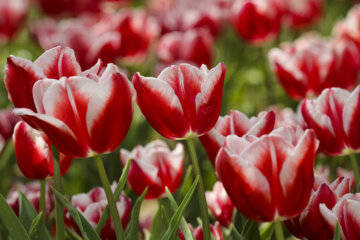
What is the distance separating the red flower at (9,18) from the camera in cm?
303

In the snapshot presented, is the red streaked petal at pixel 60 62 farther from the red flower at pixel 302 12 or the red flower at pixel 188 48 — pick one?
the red flower at pixel 302 12

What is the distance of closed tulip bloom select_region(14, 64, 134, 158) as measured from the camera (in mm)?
849

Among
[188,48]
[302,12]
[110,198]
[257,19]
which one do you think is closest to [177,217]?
[110,198]

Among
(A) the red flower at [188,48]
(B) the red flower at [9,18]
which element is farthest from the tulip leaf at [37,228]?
(B) the red flower at [9,18]

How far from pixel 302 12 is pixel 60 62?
83.2 inches

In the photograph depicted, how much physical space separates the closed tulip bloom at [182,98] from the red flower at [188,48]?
1.33m

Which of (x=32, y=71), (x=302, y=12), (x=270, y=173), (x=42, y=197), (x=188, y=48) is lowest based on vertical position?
(x=302, y=12)

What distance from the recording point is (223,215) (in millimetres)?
1116

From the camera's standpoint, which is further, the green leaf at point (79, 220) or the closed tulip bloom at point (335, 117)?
the closed tulip bloom at point (335, 117)

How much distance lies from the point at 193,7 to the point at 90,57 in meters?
0.80

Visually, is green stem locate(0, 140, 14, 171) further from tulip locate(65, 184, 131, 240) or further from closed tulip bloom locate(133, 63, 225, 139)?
closed tulip bloom locate(133, 63, 225, 139)

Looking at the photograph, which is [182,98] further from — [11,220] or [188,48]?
[188,48]

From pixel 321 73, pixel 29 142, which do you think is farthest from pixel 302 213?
pixel 321 73

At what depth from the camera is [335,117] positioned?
1.07 metres
